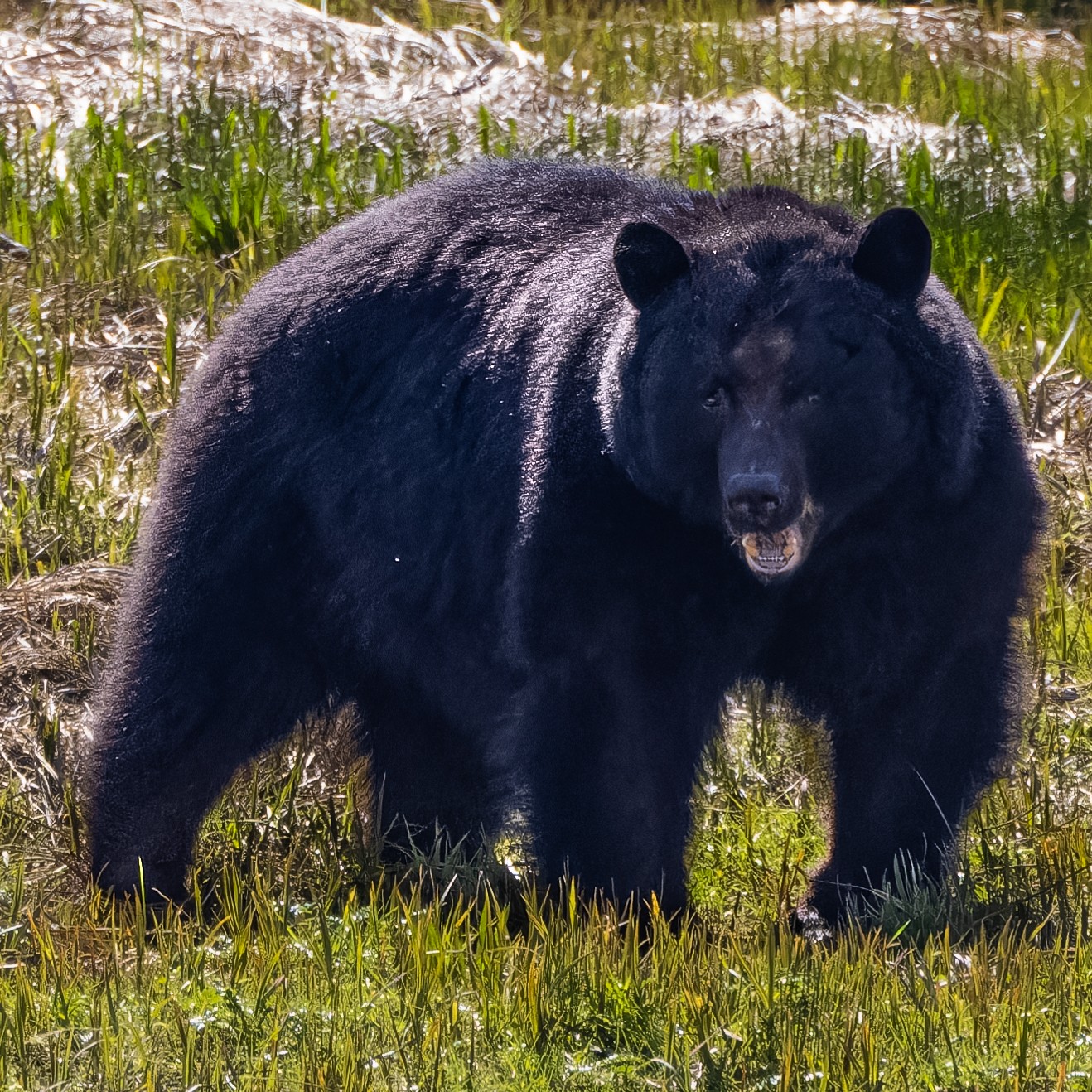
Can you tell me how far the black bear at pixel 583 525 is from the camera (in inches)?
154

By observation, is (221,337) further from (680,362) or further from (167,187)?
(167,187)

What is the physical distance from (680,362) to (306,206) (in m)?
4.84

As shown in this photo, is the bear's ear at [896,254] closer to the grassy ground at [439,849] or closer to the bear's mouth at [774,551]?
the bear's mouth at [774,551]

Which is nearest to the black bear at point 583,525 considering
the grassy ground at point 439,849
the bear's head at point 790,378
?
the bear's head at point 790,378

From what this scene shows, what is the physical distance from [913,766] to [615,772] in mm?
702

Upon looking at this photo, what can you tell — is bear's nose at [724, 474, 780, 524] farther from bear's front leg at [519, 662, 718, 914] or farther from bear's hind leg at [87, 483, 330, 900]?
bear's hind leg at [87, 483, 330, 900]

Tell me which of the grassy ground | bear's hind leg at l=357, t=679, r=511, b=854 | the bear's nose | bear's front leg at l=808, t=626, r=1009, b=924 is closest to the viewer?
the grassy ground

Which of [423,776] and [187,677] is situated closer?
[187,677]

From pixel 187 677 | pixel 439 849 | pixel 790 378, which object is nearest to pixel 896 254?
pixel 790 378

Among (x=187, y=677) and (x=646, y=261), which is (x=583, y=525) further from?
(x=187, y=677)

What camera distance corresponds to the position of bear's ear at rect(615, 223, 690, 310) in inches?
157

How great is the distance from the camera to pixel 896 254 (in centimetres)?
390

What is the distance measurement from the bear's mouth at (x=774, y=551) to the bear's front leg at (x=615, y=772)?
15.2 inches

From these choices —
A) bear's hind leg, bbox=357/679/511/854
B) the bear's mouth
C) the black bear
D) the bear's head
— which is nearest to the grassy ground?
bear's hind leg, bbox=357/679/511/854
